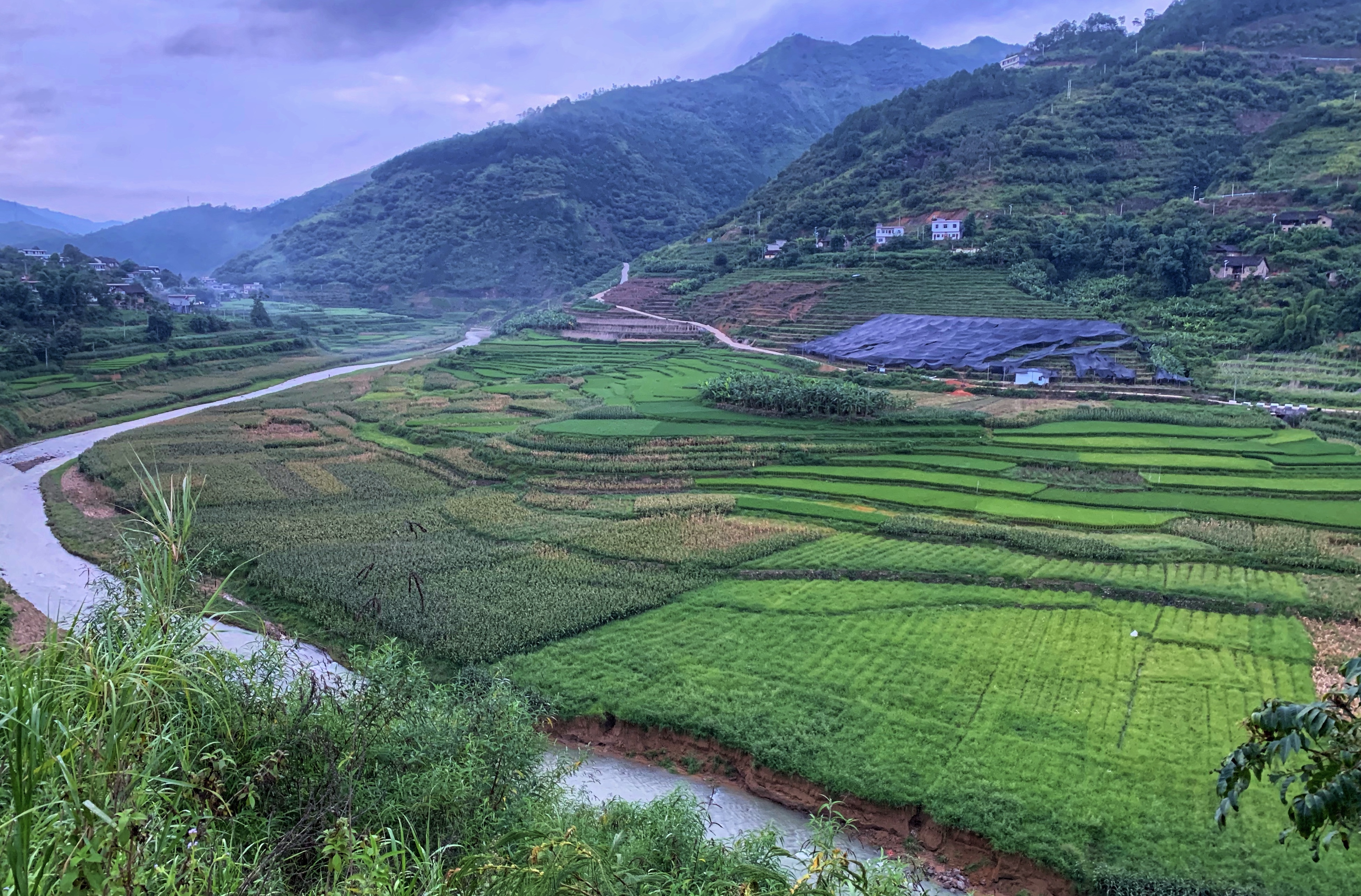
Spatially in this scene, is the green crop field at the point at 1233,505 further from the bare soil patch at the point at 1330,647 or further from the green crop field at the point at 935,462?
the bare soil patch at the point at 1330,647

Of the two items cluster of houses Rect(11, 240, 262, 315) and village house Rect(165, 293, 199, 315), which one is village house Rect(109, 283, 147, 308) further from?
village house Rect(165, 293, 199, 315)

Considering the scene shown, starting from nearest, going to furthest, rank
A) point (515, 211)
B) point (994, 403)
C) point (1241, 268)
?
1. point (994, 403)
2. point (1241, 268)
3. point (515, 211)

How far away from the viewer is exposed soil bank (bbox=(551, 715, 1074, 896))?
1515cm

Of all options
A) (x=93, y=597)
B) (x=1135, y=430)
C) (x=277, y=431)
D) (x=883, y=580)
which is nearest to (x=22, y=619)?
(x=93, y=597)

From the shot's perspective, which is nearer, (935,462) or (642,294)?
(935,462)

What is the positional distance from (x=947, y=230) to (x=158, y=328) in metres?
72.8

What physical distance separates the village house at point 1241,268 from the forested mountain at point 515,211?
81567mm

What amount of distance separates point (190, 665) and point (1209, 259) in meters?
74.0

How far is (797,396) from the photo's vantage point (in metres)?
45.0

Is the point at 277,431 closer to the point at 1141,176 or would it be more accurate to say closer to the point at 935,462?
the point at 935,462

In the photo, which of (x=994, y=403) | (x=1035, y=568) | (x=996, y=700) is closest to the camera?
(x=996, y=700)

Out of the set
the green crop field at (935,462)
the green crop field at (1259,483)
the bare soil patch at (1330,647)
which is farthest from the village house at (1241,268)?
the bare soil patch at (1330,647)

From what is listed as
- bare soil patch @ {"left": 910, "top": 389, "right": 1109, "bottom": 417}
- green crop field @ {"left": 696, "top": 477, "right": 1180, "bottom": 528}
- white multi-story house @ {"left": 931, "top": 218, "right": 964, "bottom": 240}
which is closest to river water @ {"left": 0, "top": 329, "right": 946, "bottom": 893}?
green crop field @ {"left": 696, "top": 477, "right": 1180, "bottom": 528}

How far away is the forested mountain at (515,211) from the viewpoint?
121 metres
